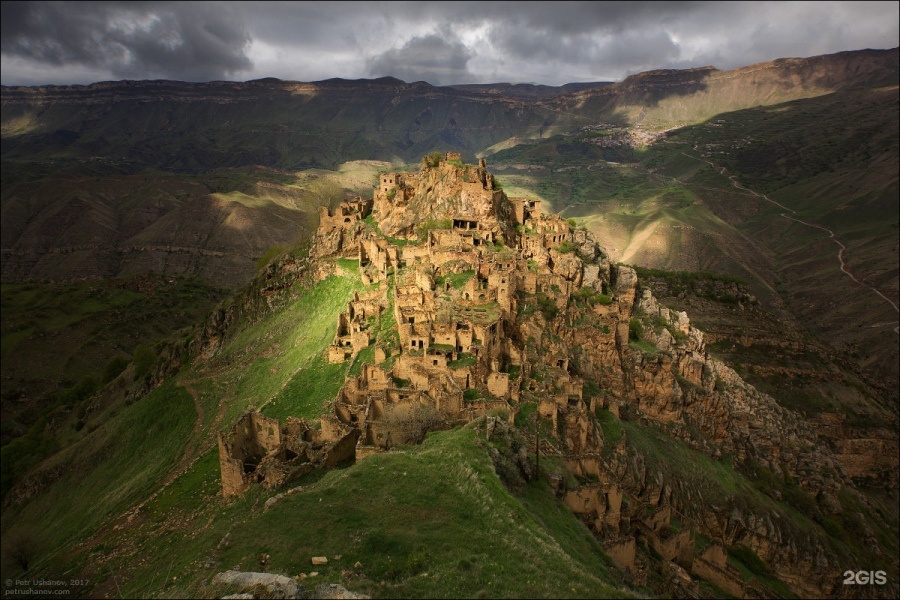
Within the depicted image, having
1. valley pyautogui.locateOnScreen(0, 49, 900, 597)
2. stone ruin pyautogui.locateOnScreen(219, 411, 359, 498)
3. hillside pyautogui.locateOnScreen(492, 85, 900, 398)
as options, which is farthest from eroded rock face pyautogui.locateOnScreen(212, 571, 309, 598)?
hillside pyautogui.locateOnScreen(492, 85, 900, 398)

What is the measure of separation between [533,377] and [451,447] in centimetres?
1759

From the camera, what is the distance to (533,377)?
1576 inches

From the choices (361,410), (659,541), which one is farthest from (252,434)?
(659,541)

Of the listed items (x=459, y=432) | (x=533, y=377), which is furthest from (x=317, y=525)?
(x=533, y=377)

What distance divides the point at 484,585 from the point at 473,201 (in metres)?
50.4

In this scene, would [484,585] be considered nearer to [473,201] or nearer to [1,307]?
[473,201]

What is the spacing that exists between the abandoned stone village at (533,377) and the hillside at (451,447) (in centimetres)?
23

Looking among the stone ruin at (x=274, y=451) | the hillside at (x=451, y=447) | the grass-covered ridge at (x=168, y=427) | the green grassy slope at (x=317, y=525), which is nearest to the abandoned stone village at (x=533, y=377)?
the stone ruin at (x=274, y=451)

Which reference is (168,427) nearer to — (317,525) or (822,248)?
(317,525)

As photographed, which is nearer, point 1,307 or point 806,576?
point 806,576

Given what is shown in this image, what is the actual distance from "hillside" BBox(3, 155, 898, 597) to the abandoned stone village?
0.74 ft

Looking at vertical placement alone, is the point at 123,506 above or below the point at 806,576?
above

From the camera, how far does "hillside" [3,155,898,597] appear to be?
18.5 m

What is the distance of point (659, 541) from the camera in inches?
1133
